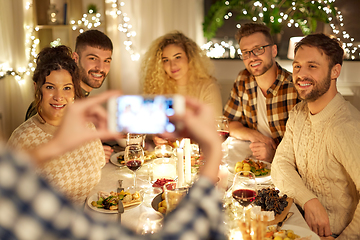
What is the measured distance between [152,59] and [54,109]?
4.57 feet

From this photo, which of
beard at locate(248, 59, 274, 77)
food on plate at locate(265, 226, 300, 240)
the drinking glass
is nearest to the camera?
the drinking glass

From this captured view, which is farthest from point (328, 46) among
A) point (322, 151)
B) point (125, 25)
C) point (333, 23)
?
point (125, 25)

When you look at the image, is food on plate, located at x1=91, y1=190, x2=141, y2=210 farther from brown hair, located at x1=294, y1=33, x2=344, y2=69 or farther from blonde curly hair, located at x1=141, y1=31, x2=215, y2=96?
blonde curly hair, located at x1=141, y1=31, x2=215, y2=96

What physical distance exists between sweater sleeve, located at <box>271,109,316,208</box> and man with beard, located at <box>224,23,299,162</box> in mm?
393

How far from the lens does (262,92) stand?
7.47 feet

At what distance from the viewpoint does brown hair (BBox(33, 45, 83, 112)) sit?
4.19ft

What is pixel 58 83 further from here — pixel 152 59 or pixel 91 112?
pixel 152 59

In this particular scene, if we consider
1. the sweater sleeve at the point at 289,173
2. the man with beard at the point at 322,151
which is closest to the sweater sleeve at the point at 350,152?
the man with beard at the point at 322,151

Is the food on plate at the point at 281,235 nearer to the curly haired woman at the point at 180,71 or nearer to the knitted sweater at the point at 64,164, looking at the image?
the knitted sweater at the point at 64,164

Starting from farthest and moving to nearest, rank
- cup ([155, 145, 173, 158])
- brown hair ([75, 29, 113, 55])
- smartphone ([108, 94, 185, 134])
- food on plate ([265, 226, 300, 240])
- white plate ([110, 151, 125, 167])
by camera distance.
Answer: brown hair ([75, 29, 113, 55]) < cup ([155, 145, 173, 158]) < white plate ([110, 151, 125, 167]) < food on plate ([265, 226, 300, 240]) < smartphone ([108, 94, 185, 134])

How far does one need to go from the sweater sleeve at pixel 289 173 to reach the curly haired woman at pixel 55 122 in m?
0.85

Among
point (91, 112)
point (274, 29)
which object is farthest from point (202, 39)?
point (91, 112)

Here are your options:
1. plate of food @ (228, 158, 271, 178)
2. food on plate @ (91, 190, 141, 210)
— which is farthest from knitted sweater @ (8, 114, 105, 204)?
plate of food @ (228, 158, 271, 178)

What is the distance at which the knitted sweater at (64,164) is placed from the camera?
1.26 m
